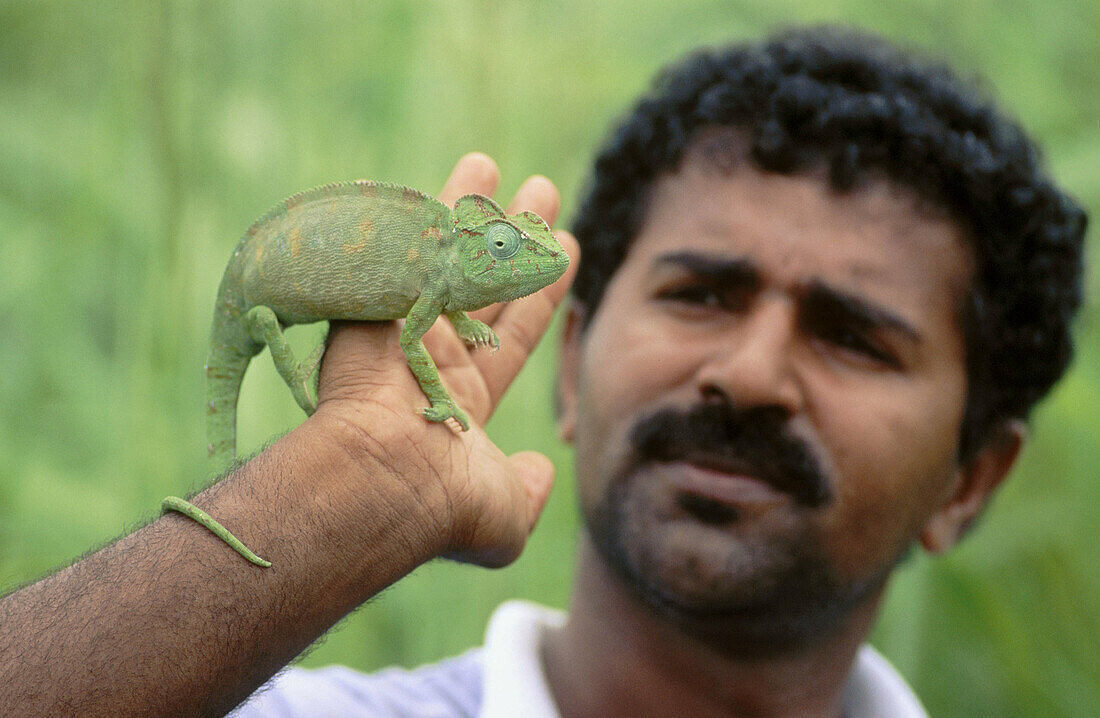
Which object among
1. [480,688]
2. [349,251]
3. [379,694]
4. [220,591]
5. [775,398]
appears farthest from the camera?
[480,688]

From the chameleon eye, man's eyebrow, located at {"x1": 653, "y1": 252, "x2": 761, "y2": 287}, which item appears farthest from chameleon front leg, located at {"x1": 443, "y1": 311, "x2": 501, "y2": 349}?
man's eyebrow, located at {"x1": 653, "y1": 252, "x2": 761, "y2": 287}

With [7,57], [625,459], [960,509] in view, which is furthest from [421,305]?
[7,57]

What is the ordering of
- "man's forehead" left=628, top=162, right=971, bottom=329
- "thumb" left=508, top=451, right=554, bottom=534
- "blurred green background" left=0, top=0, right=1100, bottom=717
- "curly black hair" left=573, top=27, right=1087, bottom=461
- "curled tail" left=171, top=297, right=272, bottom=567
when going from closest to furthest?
"curled tail" left=171, top=297, right=272, bottom=567 → "thumb" left=508, top=451, right=554, bottom=534 → "man's forehead" left=628, top=162, right=971, bottom=329 → "curly black hair" left=573, top=27, right=1087, bottom=461 → "blurred green background" left=0, top=0, right=1100, bottom=717

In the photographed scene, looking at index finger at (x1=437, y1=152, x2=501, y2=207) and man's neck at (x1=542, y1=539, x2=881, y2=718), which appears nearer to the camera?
index finger at (x1=437, y1=152, x2=501, y2=207)

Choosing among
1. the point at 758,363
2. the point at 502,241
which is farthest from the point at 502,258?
the point at 758,363

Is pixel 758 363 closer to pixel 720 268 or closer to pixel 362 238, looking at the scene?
pixel 720 268

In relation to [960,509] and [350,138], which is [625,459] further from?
[350,138]

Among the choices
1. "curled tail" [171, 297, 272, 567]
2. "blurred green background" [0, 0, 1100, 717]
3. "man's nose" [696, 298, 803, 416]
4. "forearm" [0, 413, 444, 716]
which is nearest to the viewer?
"forearm" [0, 413, 444, 716]

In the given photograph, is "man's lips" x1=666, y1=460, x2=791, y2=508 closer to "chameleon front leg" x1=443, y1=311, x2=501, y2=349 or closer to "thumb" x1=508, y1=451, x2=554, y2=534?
"thumb" x1=508, y1=451, x2=554, y2=534
